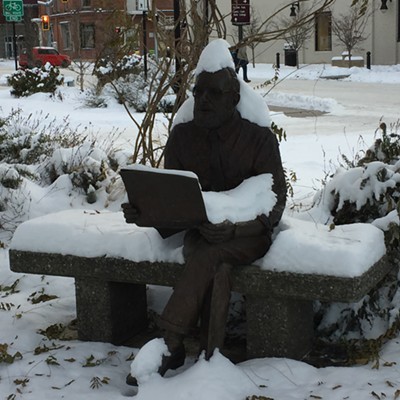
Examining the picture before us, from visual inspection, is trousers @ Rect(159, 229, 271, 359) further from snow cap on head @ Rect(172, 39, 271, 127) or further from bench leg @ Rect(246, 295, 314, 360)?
snow cap on head @ Rect(172, 39, 271, 127)

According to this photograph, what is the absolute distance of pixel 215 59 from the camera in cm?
370

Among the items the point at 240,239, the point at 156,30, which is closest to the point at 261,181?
the point at 240,239

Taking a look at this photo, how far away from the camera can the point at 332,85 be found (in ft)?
74.4

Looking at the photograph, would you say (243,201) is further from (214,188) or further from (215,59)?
(215,59)

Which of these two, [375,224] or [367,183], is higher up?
[367,183]

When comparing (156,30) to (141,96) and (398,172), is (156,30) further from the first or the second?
(141,96)

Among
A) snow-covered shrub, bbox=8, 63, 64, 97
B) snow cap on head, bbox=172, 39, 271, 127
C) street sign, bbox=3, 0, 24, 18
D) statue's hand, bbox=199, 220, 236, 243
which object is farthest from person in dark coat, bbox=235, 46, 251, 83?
street sign, bbox=3, 0, 24, 18

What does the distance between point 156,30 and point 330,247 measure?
2.57 meters

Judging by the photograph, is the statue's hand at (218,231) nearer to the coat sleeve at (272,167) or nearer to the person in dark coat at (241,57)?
the coat sleeve at (272,167)

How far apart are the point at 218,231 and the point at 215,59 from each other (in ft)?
2.82

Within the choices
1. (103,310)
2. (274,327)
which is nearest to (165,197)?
(274,327)

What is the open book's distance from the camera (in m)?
3.34

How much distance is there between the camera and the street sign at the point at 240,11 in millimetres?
15492

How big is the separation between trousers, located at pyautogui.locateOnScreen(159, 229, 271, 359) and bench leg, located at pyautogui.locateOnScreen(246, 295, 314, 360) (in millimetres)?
236
